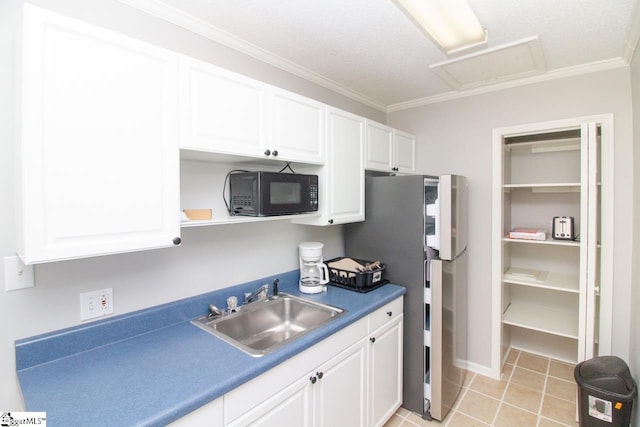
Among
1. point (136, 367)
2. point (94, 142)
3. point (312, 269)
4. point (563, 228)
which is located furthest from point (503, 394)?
point (94, 142)

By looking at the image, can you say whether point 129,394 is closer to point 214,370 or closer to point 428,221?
point 214,370

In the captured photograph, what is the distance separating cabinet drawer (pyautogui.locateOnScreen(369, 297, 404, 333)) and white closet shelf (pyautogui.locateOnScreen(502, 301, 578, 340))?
1170mm

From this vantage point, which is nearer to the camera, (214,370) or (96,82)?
(96,82)

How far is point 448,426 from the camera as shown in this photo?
213 centimetres

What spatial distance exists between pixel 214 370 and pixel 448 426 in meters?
1.78

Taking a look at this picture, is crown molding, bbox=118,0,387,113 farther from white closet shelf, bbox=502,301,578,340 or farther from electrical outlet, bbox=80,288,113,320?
white closet shelf, bbox=502,301,578,340

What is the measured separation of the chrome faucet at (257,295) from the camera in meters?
1.92

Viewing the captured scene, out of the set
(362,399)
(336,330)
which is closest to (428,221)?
(336,330)

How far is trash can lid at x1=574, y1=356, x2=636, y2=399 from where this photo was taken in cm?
181

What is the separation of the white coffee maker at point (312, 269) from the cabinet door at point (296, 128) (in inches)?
23.8

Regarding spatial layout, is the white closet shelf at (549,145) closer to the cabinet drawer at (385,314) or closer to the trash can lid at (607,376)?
the trash can lid at (607,376)

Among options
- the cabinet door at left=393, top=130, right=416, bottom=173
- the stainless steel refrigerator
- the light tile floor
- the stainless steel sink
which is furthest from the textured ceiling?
the light tile floor

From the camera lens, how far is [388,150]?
267 centimetres

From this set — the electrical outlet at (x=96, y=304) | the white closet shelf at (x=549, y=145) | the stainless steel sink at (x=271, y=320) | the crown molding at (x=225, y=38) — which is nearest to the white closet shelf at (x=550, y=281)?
the white closet shelf at (x=549, y=145)
